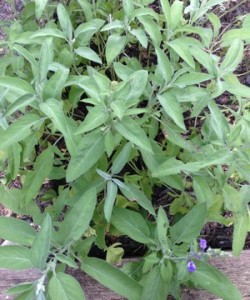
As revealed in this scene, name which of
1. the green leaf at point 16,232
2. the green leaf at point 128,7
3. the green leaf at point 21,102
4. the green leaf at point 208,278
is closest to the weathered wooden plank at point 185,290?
the green leaf at point 208,278

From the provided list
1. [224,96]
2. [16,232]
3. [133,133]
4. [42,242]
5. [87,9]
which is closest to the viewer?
[42,242]

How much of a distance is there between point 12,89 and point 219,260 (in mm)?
930

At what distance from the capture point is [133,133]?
3.95 ft

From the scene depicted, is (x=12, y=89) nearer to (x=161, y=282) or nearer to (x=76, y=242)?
(x=76, y=242)

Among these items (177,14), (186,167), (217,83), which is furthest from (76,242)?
(177,14)

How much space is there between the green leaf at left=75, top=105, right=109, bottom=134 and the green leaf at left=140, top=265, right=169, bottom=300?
1.52 feet

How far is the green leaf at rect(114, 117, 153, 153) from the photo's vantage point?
3.88ft

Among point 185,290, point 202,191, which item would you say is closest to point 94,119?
point 202,191

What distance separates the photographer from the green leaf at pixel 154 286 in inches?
54.4

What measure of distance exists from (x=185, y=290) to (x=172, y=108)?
0.69m

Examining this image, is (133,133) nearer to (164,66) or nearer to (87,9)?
(164,66)

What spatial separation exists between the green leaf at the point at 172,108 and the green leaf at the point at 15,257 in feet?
1.57

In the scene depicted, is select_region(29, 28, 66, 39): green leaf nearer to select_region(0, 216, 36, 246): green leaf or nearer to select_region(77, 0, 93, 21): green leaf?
select_region(77, 0, 93, 21): green leaf

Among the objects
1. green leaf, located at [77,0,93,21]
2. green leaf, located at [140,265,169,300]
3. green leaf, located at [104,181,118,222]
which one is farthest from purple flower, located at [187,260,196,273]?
green leaf, located at [77,0,93,21]
